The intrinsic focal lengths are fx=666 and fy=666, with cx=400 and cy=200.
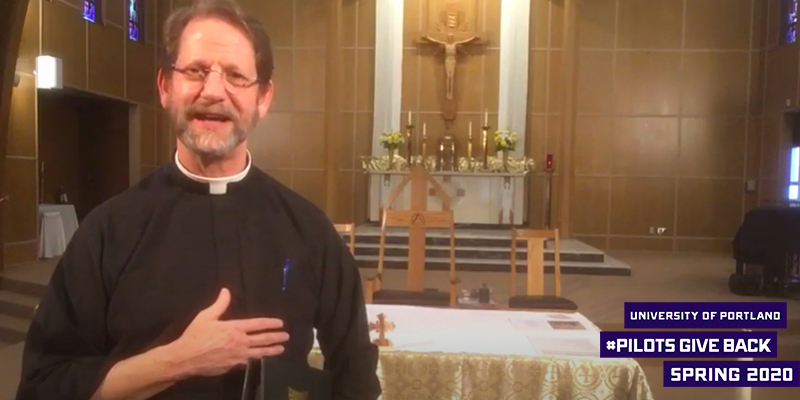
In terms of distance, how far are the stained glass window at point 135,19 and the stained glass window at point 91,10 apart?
2.41 feet

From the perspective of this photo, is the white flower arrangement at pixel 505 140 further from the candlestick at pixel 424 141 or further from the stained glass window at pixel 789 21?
the stained glass window at pixel 789 21

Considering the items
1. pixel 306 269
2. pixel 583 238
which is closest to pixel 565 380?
pixel 306 269

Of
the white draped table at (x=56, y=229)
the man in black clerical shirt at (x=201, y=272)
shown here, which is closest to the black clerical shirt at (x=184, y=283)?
the man in black clerical shirt at (x=201, y=272)

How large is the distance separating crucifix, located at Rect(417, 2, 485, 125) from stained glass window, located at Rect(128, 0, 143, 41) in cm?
407

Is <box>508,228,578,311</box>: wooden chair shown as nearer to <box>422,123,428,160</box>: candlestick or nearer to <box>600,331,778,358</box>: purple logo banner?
<box>600,331,778,358</box>: purple logo banner

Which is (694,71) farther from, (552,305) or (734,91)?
(552,305)

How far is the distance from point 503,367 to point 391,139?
7100mm

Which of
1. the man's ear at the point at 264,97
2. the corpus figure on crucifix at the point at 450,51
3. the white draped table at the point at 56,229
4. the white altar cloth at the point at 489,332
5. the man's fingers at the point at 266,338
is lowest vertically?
the white draped table at the point at 56,229

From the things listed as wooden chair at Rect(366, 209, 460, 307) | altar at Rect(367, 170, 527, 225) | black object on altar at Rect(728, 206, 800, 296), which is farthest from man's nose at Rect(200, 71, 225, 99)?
altar at Rect(367, 170, 527, 225)

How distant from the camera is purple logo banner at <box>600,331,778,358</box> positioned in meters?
2.22

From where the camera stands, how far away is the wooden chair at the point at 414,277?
398cm

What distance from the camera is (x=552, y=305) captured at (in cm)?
386

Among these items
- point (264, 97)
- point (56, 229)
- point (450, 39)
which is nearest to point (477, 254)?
point (450, 39)

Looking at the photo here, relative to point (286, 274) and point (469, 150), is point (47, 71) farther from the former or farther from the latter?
point (286, 274)
